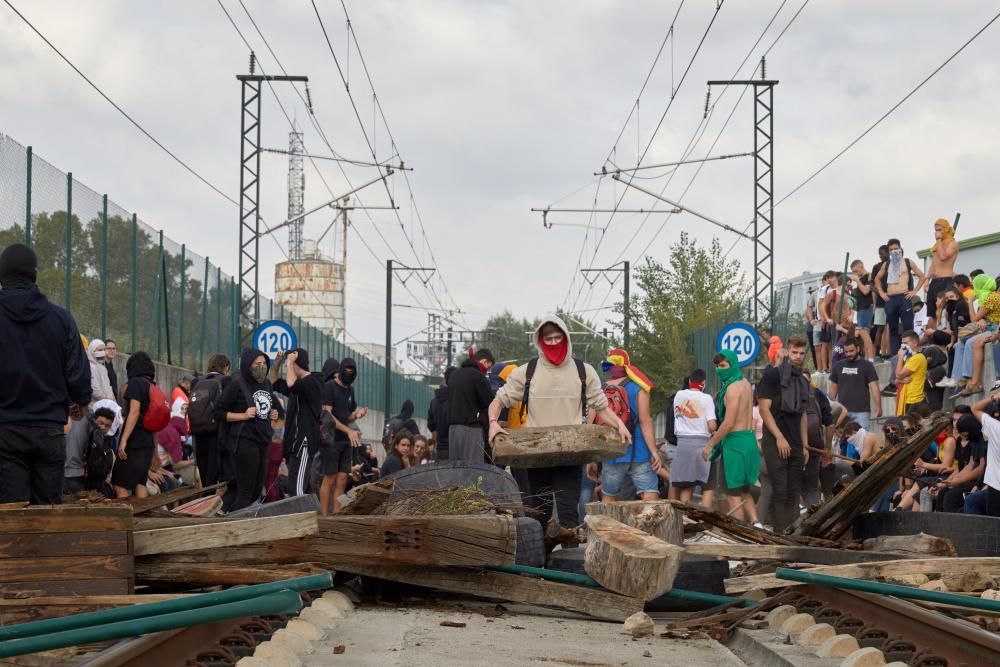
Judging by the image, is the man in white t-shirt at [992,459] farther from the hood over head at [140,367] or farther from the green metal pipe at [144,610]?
the green metal pipe at [144,610]

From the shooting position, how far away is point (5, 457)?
7.96 metres

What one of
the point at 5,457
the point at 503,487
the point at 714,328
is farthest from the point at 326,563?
the point at 714,328

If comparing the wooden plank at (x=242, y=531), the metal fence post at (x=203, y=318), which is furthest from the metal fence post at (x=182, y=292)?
the wooden plank at (x=242, y=531)

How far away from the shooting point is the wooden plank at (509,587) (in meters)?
8.00

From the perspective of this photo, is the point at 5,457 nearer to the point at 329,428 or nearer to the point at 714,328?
the point at 329,428

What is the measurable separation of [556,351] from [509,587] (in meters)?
2.97

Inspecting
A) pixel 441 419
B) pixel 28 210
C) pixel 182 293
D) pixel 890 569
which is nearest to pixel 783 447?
pixel 441 419

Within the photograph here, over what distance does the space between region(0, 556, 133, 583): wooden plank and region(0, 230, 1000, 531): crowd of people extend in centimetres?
114

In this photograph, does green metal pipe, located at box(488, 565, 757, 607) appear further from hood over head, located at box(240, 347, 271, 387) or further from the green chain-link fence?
the green chain-link fence

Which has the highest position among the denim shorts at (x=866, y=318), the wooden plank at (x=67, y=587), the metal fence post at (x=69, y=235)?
the metal fence post at (x=69, y=235)

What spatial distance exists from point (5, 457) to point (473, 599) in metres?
2.92

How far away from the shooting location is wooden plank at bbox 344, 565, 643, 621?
26.2 ft

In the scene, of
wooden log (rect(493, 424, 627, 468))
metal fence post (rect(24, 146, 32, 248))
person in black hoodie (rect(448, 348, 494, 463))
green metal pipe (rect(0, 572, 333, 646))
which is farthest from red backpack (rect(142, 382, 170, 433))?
green metal pipe (rect(0, 572, 333, 646))

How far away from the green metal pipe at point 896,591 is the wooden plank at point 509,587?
4.47 ft
